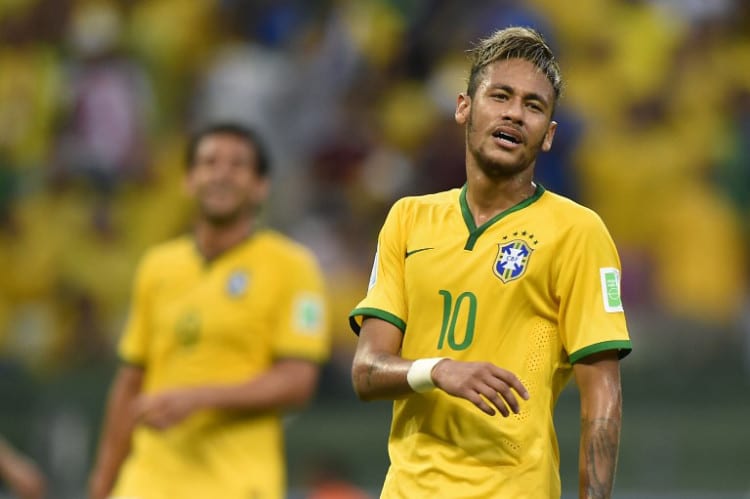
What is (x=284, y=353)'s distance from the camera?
6.14 metres

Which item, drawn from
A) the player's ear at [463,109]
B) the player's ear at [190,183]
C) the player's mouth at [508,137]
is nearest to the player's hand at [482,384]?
the player's mouth at [508,137]

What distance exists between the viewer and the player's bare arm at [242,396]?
5.72m

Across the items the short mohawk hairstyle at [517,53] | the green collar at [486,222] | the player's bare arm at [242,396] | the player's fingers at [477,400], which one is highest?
the short mohawk hairstyle at [517,53]

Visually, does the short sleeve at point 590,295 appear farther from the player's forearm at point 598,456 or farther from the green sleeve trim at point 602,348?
the player's forearm at point 598,456

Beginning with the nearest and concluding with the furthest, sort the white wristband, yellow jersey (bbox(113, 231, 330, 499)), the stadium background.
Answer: the white wristband
yellow jersey (bbox(113, 231, 330, 499))
the stadium background

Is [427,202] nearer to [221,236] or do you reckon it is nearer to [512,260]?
[512,260]

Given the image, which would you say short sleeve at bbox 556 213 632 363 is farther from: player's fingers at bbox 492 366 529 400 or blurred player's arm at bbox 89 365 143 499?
blurred player's arm at bbox 89 365 143 499

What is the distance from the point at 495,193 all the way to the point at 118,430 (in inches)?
112

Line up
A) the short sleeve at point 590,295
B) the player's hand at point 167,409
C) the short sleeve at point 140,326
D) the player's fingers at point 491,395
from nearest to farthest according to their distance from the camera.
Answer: the player's fingers at point 491,395 → the short sleeve at point 590,295 → the player's hand at point 167,409 → the short sleeve at point 140,326

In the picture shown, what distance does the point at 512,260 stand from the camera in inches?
152

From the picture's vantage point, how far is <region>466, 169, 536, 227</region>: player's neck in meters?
3.95

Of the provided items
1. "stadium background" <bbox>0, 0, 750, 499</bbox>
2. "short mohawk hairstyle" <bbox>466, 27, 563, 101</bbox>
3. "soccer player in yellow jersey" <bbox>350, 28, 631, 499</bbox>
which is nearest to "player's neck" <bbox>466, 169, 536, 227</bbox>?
"soccer player in yellow jersey" <bbox>350, 28, 631, 499</bbox>

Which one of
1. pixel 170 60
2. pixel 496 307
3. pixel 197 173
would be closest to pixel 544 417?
pixel 496 307

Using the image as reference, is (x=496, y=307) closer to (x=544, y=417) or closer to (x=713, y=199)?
(x=544, y=417)
